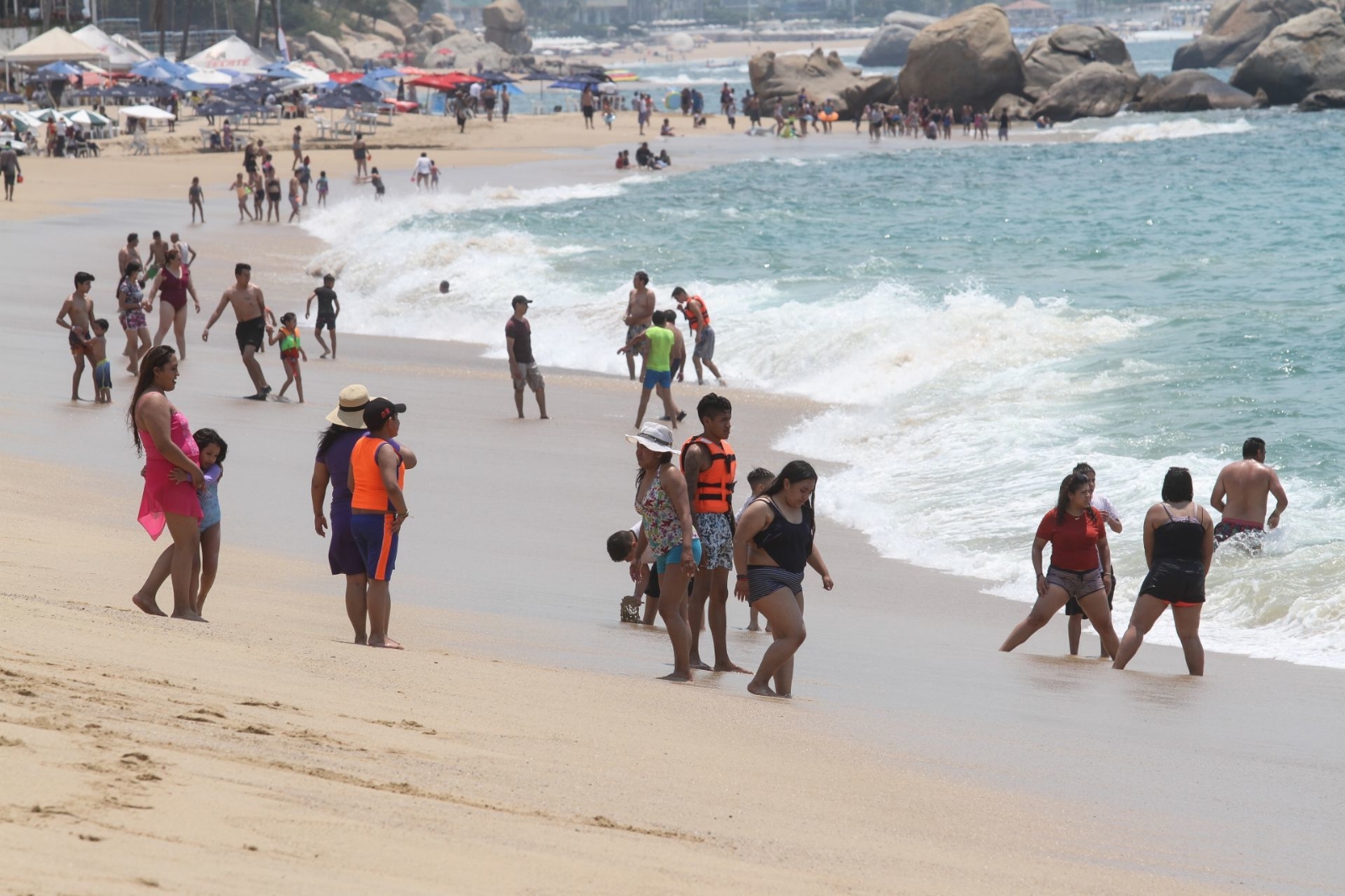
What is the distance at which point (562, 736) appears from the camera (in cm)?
581

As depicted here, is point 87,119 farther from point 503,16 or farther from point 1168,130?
point 503,16

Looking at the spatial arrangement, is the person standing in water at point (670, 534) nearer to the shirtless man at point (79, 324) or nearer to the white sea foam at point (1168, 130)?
the shirtless man at point (79, 324)

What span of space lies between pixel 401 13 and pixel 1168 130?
97985 mm

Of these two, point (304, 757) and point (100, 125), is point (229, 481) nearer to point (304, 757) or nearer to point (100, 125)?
point (304, 757)

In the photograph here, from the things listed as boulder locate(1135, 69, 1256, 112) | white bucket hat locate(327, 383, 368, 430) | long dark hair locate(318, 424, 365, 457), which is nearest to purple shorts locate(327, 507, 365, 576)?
long dark hair locate(318, 424, 365, 457)

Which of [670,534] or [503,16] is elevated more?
[503,16]

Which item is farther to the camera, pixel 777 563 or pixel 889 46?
pixel 889 46

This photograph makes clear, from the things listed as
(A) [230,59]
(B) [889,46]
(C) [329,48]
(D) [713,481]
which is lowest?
(D) [713,481]

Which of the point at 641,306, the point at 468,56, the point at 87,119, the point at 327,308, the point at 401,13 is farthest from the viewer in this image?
the point at 401,13

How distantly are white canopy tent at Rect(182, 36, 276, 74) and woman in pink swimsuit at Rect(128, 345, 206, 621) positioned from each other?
61.9m

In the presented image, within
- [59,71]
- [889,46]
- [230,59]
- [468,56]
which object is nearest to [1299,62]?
[230,59]

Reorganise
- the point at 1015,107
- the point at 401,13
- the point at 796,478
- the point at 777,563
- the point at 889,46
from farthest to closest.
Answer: the point at 889,46
the point at 401,13
the point at 1015,107
the point at 777,563
the point at 796,478

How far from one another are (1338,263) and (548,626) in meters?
20.1

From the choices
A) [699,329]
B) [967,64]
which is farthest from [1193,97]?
[699,329]
